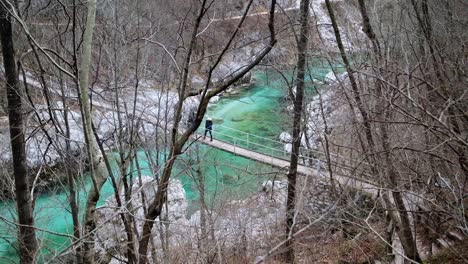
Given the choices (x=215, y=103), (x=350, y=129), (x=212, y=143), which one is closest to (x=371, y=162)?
(x=350, y=129)

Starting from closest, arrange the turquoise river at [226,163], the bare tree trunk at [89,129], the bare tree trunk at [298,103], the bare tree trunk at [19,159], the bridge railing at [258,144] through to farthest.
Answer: the bare tree trunk at [89,129]
the bare tree trunk at [19,159]
the bare tree trunk at [298,103]
the turquoise river at [226,163]
the bridge railing at [258,144]

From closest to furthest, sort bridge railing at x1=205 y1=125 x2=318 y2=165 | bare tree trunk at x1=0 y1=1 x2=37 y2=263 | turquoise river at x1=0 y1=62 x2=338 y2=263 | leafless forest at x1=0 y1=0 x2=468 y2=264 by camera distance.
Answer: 1. leafless forest at x1=0 y1=0 x2=468 y2=264
2. bare tree trunk at x1=0 y1=1 x2=37 y2=263
3. turquoise river at x1=0 y1=62 x2=338 y2=263
4. bridge railing at x1=205 y1=125 x2=318 y2=165

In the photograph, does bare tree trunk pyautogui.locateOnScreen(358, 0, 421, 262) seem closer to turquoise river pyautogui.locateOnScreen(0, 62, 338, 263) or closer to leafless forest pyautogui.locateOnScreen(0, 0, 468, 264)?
leafless forest pyautogui.locateOnScreen(0, 0, 468, 264)

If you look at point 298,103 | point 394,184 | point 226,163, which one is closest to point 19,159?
point 394,184

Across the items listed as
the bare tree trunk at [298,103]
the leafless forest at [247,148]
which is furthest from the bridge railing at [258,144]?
the bare tree trunk at [298,103]

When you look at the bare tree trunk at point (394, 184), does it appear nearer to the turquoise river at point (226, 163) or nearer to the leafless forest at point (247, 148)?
the leafless forest at point (247, 148)

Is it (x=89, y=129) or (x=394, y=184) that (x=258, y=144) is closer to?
(x=394, y=184)

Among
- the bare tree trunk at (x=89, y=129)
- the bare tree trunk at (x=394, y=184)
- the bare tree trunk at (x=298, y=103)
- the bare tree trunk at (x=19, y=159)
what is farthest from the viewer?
the bare tree trunk at (x=298, y=103)

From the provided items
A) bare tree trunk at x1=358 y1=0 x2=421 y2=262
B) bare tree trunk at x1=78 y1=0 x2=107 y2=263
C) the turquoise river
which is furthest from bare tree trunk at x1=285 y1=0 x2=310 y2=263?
bare tree trunk at x1=78 y1=0 x2=107 y2=263

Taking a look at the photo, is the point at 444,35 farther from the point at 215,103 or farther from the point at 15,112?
the point at 215,103
